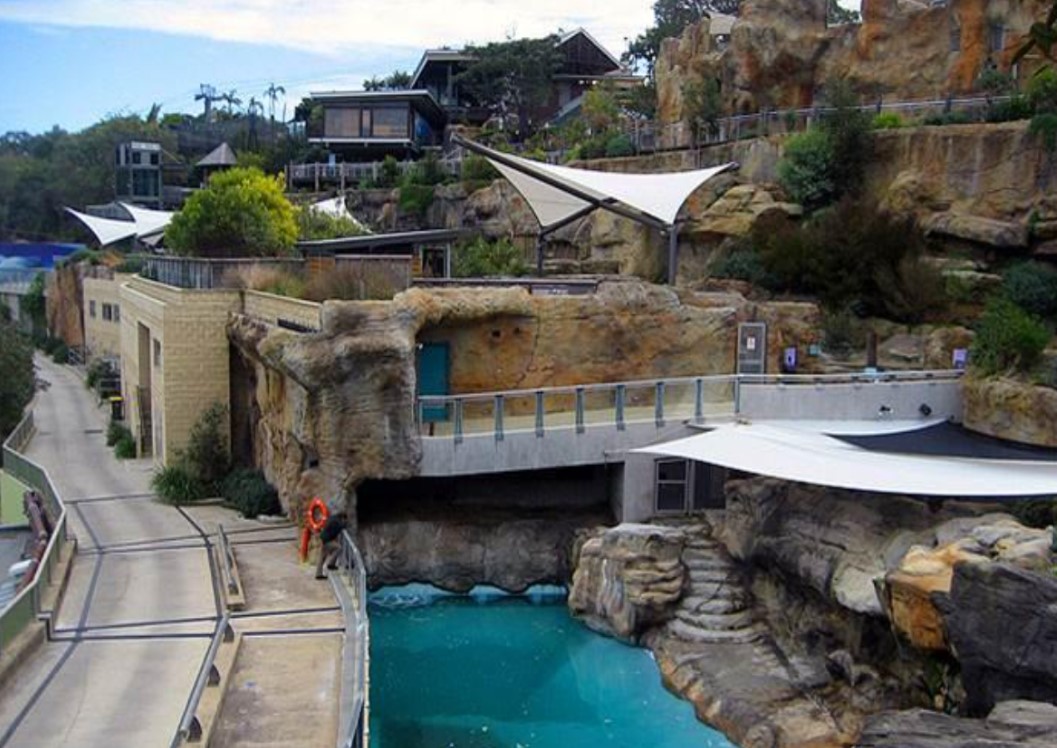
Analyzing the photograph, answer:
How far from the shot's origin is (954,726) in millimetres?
12344

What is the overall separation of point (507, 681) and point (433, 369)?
7922 mm

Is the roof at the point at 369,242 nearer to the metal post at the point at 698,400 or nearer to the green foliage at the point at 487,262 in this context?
the green foliage at the point at 487,262

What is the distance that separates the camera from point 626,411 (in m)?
24.2

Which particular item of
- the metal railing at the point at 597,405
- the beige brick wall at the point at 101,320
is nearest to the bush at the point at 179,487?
the metal railing at the point at 597,405

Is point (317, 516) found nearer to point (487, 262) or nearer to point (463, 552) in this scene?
point (463, 552)

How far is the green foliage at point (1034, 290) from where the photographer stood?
92.0ft

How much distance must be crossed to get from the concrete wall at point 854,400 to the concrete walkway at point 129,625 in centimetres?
999

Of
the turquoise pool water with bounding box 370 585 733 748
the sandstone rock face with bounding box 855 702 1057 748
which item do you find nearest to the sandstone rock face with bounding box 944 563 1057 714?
the sandstone rock face with bounding box 855 702 1057 748

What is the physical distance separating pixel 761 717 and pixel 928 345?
1274cm

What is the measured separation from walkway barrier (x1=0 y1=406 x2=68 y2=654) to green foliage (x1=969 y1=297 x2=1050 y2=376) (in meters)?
18.6

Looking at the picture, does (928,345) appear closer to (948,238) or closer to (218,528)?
(948,238)

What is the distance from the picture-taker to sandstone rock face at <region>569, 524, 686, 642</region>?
69.6ft

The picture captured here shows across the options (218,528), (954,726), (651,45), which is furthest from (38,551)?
(651,45)

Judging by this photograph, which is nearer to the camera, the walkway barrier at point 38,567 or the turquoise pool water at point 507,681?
the walkway barrier at point 38,567
